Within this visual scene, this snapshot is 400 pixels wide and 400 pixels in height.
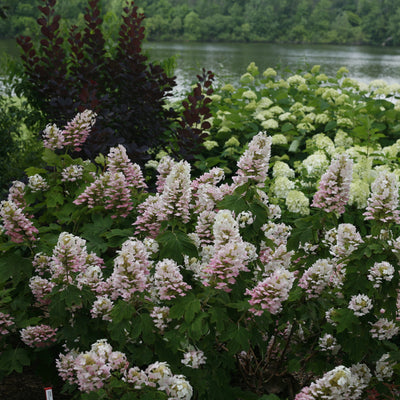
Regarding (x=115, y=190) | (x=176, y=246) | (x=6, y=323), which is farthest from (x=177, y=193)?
(x=6, y=323)

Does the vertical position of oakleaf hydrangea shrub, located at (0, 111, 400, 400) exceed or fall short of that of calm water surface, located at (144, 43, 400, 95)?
it falls short

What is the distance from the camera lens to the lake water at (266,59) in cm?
864

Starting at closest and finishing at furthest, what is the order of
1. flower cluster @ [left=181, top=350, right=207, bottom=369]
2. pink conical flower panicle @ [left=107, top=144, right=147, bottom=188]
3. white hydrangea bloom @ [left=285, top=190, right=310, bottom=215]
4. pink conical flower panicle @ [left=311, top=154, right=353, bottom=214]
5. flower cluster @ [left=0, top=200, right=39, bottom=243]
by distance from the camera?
flower cluster @ [left=181, top=350, right=207, bottom=369] < pink conical flower panicle @ [left=311, top=154, right=353, bottom=214] < flower cluster @ [left=0, top=200, right=39, bottom=243] < pink conical flower panicle @ [left=107, top=144, right=147, bottom=188] < white hydrangea bloom @ [left=285, top=190, right=310, bottom=215]

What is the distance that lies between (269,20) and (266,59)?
306 centimetres

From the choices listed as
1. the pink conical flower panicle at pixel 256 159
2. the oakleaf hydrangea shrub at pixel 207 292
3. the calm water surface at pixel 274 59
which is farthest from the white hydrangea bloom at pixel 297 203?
the calm water surface at pixel 274 59

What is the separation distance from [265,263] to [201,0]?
38.6ft

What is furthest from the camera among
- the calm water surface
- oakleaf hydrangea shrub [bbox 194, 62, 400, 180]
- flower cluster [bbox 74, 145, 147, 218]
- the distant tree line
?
the distant tree line

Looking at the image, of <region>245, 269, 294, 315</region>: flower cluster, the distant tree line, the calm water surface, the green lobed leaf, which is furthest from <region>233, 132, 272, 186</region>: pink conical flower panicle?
the distant tree line

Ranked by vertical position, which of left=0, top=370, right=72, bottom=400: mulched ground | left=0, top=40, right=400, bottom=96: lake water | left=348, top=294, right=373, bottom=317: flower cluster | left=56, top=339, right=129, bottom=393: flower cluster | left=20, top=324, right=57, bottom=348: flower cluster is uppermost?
left=0, top=40, right=400, bottom=96: lake water

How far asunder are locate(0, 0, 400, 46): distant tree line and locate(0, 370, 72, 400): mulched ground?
32.9 feet

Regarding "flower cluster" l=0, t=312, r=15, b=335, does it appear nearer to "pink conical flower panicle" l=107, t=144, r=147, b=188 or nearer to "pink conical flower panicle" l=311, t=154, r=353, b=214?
"pink conical flower panicle" l=107, t=144, r=147, b=188

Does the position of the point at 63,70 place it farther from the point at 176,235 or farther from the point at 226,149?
the point at 176,235

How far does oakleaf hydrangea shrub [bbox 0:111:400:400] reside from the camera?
1977 millimetres

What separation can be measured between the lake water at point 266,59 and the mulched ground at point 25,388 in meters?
4.53
